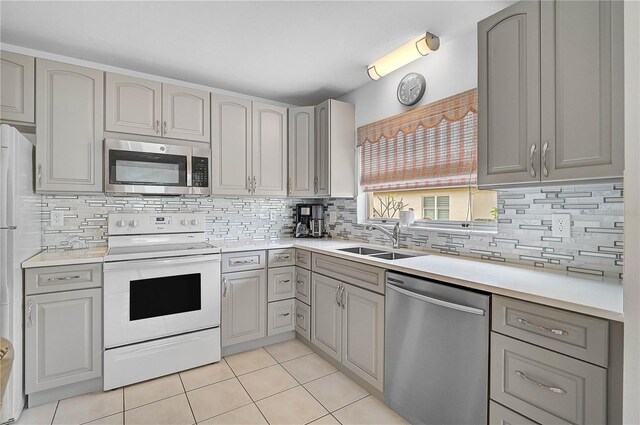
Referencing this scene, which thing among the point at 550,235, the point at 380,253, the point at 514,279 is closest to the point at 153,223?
the point at 380,253

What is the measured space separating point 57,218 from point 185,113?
4.16 feet

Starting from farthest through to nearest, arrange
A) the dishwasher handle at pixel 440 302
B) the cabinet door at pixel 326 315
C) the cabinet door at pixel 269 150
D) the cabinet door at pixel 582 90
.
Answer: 1. the cabinet door at pixel 269 150
2. the cabinet door at pixel 326 315
3. the dishwasher handle at pixel 440 302
4. the cabinet door at pixel 582 90

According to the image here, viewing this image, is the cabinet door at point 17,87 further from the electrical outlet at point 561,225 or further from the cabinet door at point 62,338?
the electrical outlet at point 561,225

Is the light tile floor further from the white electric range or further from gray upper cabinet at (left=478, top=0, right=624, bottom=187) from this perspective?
gray upper cabinet at (left=478, top=0, right=624, bottom=187)

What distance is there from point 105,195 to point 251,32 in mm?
1745

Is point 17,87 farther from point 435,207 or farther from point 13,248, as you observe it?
point 435,207

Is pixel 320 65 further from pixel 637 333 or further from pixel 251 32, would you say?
pixel 637 333

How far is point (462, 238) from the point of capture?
7.11 feet

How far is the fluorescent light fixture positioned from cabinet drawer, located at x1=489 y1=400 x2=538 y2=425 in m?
2.07

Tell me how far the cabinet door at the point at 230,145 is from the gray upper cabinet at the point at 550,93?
1984 millimetres

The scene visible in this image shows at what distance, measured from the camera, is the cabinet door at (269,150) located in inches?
118

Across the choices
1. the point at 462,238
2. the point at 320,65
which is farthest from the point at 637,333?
the point at 320,65

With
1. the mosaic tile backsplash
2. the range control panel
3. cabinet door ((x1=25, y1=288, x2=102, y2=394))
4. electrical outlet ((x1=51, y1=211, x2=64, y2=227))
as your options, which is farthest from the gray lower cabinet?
electrical outlet ((x1=51, y1=211, x2=64, y2=227))

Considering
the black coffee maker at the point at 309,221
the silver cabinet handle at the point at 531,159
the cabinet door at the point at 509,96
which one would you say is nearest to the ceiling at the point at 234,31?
the cabinet door at the point at 509,96
